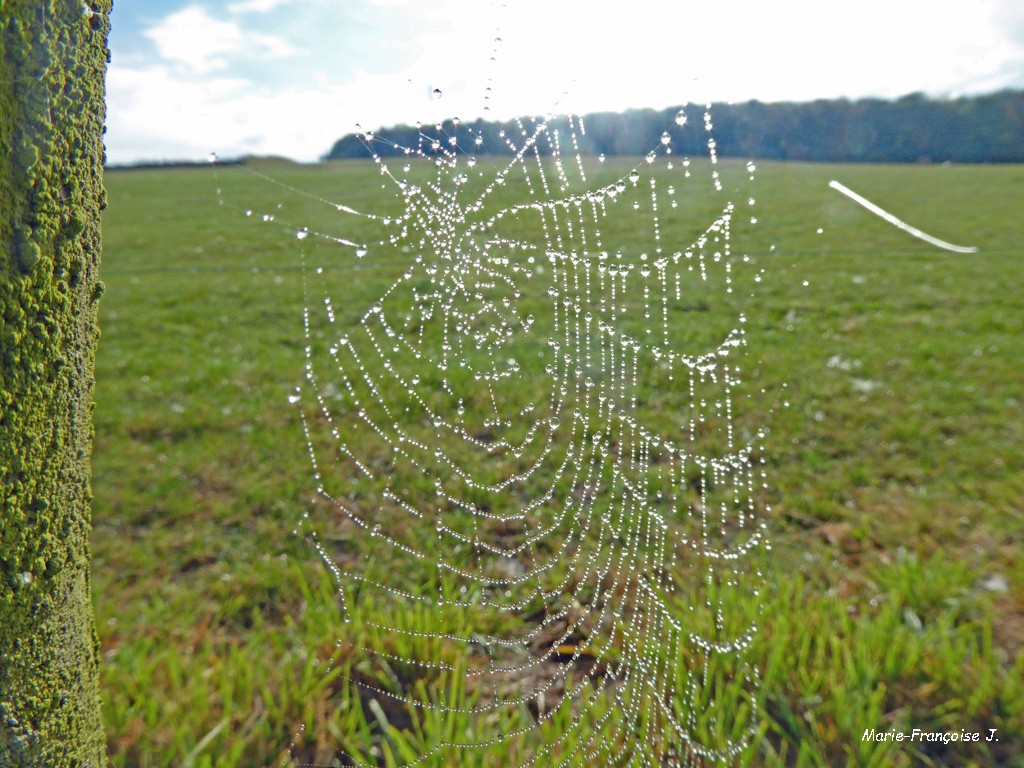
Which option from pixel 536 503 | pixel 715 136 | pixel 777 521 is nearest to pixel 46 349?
pixel 715 136

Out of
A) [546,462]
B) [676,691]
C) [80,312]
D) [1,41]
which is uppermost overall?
[1,41]

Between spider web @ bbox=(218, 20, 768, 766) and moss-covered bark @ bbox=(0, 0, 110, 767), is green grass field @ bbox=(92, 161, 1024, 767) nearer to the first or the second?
spider web @ bbox=(218, 20, 768, 766)

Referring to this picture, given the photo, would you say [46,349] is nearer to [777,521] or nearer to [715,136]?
[715,136]

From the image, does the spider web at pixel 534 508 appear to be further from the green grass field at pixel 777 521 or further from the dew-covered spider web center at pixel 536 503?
the green grass field at pixel 777 521

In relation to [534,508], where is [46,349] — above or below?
above

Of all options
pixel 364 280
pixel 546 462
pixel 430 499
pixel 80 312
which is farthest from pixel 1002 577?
pixel 364 280

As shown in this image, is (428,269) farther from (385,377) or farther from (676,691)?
(385,377)

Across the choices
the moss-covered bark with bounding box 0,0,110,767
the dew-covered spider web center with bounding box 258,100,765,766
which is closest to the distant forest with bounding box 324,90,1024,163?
the dew-covered spider web center with bounding box 258,100,765,766
